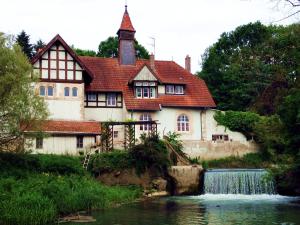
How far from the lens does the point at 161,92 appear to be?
45125mm

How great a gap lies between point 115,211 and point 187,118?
72.6 ft

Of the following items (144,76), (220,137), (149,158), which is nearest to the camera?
(149,158)

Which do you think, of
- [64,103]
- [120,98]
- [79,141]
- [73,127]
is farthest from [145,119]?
[73,127]

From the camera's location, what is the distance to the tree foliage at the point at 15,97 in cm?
2670

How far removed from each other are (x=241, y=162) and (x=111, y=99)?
1313 cm

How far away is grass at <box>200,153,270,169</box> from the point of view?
134ft

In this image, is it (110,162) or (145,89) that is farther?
(145,89)

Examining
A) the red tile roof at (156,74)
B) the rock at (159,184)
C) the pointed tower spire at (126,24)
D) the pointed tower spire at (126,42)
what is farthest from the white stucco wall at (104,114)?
the rock at (159,184)

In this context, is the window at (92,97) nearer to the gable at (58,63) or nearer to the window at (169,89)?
the gable at (58,63)

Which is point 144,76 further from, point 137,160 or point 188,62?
point 137,160

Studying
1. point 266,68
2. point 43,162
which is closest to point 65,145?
point 43,162

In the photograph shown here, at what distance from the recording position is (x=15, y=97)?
2686 cm

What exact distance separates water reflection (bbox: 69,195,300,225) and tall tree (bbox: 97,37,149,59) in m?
38.6

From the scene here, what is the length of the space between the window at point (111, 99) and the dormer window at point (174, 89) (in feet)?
16.7
